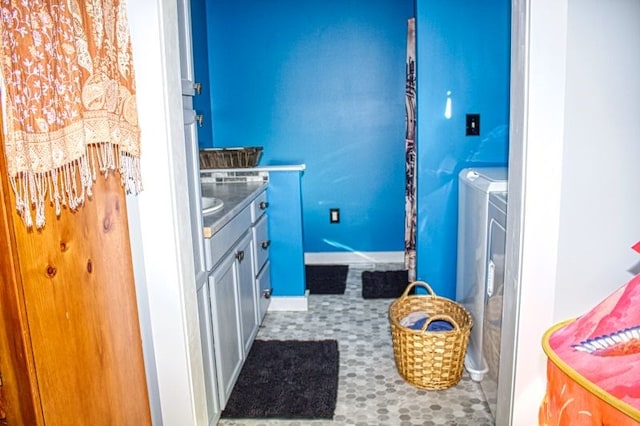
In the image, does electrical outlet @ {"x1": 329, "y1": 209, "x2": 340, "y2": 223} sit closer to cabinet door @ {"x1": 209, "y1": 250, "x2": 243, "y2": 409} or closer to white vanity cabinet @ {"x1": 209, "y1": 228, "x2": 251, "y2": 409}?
white vanity cabinet @ {"x1": 209, "y1": 228, "x2": 251, "y2": 409}

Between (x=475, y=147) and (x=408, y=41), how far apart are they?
4.12ft

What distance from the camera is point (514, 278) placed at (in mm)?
1505

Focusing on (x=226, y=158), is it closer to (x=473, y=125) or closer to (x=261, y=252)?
(x=261, y=252)

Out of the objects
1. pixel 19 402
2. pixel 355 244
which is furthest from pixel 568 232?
pixel 355 244

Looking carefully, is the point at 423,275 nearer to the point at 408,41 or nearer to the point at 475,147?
the point at 475,147

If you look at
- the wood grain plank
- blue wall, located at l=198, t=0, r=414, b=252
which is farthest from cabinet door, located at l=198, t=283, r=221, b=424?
blue wall, located at l=198, t=0, r=414, b=252

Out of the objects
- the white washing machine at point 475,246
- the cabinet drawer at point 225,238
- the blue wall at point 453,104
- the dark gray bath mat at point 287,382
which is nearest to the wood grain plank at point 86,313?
the cabinet drawer at point 225,238

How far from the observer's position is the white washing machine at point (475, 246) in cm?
214

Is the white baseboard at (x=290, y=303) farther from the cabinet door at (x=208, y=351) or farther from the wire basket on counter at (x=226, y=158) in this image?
the cabinet door at (x=208, y=351)

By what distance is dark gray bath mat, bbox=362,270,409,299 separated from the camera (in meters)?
3.51

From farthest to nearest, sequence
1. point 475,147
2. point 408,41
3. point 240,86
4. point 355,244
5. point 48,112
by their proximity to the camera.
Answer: point 355,244
point 240,86
point 408,41
point 475,147
point 48,112

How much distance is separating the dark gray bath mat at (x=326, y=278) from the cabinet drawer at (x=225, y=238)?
119 cm

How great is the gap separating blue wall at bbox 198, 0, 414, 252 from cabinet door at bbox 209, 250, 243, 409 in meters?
1.80

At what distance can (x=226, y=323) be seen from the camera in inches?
85.0
